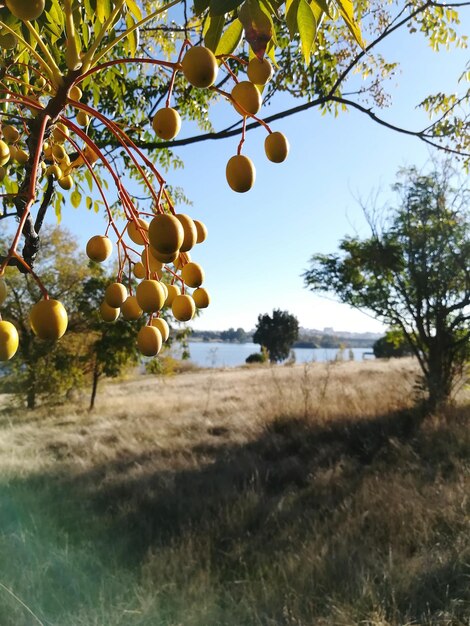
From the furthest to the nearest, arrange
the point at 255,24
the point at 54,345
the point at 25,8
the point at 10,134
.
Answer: the point at 54,345
the point at 10,134
the point at 255,24
the point at 25,8

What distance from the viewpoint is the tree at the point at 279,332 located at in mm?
47812

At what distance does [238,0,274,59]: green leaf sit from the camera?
66 centimetres

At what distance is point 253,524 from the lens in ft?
15.8

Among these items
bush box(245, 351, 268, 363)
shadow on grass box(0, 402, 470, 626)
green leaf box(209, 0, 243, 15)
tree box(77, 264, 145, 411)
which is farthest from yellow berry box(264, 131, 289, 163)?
bush box(245, 351, 268, 363)

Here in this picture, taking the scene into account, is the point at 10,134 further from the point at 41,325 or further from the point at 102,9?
the point at 41,325

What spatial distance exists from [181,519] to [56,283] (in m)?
10.6

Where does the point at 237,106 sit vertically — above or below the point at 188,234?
above

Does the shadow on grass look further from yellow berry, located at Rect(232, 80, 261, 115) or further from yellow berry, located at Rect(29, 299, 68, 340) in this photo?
yellow berry, located at Rect(232, 80, 261, 115)

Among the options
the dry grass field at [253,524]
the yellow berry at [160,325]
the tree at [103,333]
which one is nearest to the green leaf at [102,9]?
the yellow berry at [160,325]

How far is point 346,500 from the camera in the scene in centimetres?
495

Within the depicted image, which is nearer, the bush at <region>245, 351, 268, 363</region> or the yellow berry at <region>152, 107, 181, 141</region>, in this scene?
the yellow berry at <region>152, 107, 181, 141</region>

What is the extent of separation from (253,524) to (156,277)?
4.54 metres

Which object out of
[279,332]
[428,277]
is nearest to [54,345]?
[428,277]

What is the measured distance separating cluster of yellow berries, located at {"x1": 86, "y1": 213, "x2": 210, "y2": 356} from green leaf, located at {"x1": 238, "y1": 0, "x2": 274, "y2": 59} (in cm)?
26
